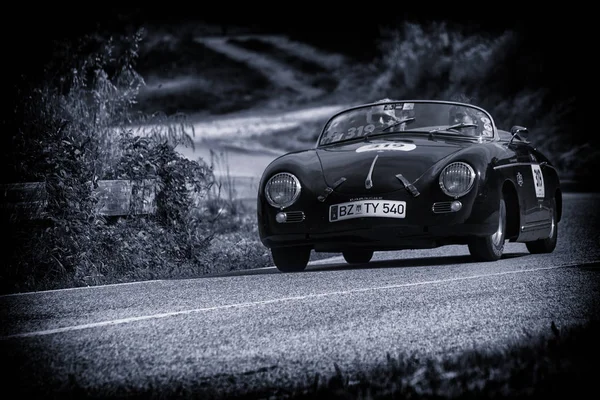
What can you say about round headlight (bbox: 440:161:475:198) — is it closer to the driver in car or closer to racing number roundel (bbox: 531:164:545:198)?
the driver in car

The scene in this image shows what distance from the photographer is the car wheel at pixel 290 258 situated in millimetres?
8820

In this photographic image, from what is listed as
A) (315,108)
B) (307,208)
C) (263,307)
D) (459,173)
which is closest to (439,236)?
(459,173)

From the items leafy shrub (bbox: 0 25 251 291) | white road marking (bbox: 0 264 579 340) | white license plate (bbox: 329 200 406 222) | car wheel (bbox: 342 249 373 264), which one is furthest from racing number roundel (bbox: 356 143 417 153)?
leafy shrub (bbox: 0 25 251 291)

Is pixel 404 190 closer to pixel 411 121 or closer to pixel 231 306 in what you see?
pixel 411 121

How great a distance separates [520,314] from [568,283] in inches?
55.8

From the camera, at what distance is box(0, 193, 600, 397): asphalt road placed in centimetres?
438

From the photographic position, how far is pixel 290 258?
885 centimetres

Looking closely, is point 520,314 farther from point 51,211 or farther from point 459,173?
point 51,211

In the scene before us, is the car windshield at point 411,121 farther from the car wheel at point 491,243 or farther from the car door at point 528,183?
the car wheel at point 491,243

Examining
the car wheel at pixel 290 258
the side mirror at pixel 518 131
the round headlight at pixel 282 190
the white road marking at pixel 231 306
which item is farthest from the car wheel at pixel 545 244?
the round headlight at pixel 282 190

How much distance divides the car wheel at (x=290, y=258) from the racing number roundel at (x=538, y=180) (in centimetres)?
228

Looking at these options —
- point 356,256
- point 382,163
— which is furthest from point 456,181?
point 356,256

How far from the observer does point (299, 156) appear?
8.72 meters

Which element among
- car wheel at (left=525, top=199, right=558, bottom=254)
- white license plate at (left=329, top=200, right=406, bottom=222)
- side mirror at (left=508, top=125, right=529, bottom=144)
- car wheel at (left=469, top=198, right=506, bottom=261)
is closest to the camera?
white license plate at (left=329, top=200, right=406, bottom=222)
